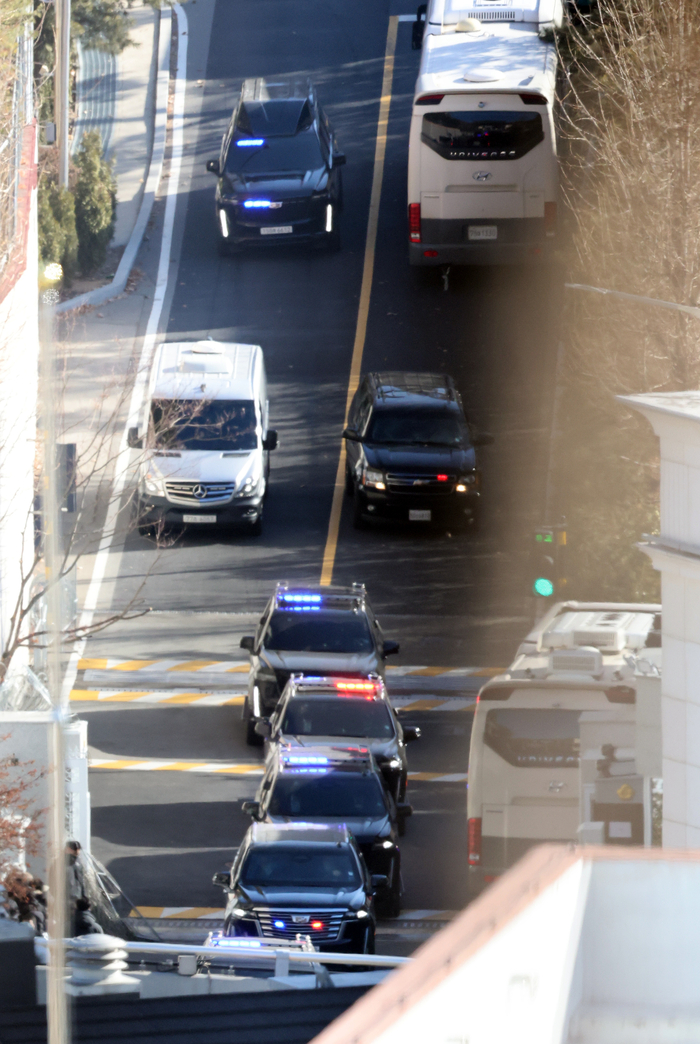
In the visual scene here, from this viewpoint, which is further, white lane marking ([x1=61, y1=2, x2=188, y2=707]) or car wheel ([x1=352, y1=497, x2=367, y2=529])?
car wheel ([x1=352, y1=497, x2=367, y2=529])

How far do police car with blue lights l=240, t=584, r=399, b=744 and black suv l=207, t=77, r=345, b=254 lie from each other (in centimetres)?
1377

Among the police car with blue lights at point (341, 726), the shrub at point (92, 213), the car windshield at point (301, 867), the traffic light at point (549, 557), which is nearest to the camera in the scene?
the car windshield at point (301, 867)

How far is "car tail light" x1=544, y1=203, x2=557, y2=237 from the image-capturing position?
108 ft

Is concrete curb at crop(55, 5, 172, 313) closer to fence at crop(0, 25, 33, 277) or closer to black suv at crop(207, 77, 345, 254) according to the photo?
black suv at crop(207, 77, 345, 254)

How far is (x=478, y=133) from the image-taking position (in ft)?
104

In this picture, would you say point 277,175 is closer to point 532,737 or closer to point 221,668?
point 221,668

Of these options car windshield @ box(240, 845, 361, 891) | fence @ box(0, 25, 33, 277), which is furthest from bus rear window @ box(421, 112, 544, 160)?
car windshield @ box(240, 845, 361, 891)

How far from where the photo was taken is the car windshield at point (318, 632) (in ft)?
76.9

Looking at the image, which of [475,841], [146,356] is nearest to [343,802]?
[475,841]

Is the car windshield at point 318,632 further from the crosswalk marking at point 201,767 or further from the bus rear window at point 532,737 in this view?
the bus rear window at point 532,737

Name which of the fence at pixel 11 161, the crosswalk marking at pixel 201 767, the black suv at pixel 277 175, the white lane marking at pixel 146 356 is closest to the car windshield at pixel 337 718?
the crosswalk marking at pixel 201 767

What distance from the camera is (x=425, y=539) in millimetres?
30234

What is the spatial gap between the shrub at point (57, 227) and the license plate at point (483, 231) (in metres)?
9.36

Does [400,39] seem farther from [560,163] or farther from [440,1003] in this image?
[440,1003]
